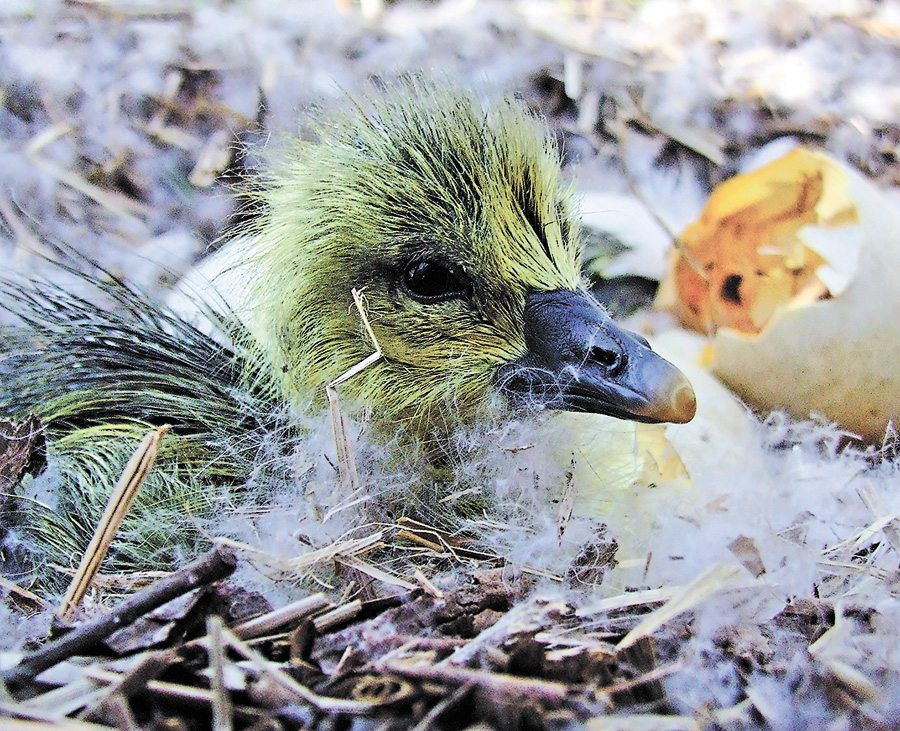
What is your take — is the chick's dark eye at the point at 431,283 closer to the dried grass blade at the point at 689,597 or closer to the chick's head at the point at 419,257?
the chick's head at the point at 419,257

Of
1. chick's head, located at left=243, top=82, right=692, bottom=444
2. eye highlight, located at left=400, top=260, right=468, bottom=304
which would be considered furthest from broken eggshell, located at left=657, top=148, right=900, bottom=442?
eye highlight, located at left=400, top=260, right=468, bottom=304

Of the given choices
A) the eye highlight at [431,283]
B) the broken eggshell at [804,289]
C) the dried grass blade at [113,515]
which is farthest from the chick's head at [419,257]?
the broken eggshell at [804,289]

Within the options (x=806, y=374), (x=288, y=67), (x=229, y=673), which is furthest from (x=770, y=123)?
(x=229, y=673)

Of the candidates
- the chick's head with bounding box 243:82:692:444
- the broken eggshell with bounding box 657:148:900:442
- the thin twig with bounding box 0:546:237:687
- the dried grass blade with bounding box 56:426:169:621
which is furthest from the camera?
A: the broken eggshell with bounding box 657:148:900:442

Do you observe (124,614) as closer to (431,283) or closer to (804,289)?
(431,283)

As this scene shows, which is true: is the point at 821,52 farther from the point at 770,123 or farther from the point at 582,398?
the point at 582,398

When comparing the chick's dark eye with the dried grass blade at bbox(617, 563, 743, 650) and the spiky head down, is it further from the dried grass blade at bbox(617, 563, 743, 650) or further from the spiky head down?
the dried grass blade at bbox(617, 563, 743, 650)

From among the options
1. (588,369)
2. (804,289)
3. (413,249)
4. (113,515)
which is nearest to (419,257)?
(413,249)
